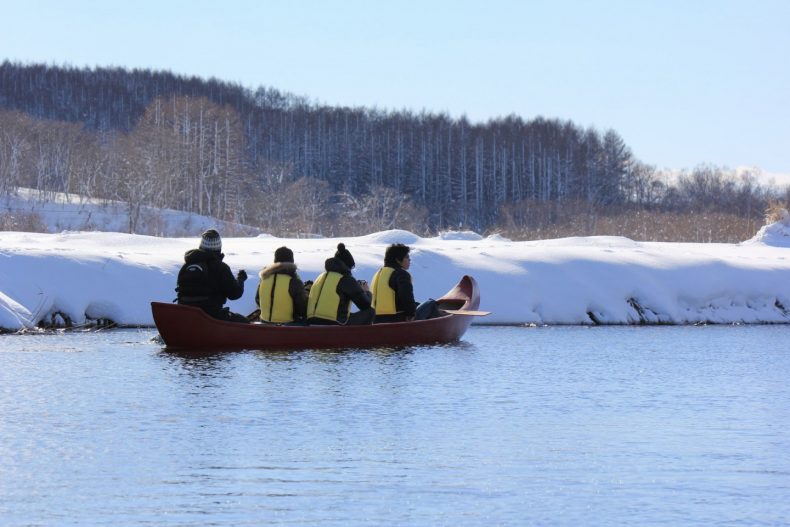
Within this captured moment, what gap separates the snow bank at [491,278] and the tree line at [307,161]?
29715 mm

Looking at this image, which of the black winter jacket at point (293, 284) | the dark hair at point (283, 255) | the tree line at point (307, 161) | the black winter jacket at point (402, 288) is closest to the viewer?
the dark hair at point (283, 255)

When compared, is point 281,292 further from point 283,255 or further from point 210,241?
point 210,241

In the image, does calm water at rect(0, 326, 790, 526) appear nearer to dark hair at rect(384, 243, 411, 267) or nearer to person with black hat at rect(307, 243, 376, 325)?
person with black hat at rect(307, 243, 376, 325)

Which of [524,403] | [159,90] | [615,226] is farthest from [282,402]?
[159,90]

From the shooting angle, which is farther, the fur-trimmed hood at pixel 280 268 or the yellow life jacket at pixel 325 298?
the yellow life jacket at pixel 325 298

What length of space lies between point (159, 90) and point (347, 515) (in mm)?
152517

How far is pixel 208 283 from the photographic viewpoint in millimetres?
15703

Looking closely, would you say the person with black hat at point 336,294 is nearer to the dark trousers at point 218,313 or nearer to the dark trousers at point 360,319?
the dark trousers at point 360,319

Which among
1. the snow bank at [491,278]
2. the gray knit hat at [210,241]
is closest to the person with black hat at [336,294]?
the gray knit hat at [210,241]

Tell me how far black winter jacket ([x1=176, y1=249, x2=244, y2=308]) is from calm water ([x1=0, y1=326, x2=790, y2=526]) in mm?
785

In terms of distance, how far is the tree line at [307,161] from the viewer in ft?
272

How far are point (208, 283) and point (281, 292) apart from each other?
113 cm

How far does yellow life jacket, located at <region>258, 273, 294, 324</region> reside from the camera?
16406 mm

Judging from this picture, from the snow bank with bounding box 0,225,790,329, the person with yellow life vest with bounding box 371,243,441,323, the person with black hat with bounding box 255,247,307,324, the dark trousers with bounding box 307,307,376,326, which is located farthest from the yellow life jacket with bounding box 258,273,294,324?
Result: the snow bank with bounding box 0,225,790,329
